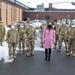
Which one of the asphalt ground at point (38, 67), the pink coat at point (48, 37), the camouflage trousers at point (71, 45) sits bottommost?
the asphalt ground at point (38, 67)

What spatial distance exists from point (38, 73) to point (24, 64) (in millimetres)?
1898

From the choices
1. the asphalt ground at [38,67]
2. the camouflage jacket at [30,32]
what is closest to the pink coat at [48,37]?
the asphalt ground at [38,67]

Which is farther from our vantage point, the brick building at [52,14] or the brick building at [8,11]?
the brick building at [52,14]

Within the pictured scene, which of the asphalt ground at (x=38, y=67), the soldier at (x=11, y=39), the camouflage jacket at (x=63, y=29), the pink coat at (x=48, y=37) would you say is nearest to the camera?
the asphalt ground at (x=38, y=67)

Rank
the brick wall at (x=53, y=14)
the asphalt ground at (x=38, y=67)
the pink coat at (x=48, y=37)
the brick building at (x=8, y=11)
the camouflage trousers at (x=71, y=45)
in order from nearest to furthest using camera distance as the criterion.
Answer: the asphalt ground at (x=38, y=67)
the pink coat at (x=48, y=37)
the camouflage trousers at (x=71, y=45)
the brick building at (x=8, y=11)
the brick wall at (x=53, y=14)

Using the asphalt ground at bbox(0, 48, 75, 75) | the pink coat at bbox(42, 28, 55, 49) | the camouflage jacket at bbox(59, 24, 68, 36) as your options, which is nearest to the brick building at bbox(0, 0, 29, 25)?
the camouflage jacket at bbox(59, 24, 68, 36)

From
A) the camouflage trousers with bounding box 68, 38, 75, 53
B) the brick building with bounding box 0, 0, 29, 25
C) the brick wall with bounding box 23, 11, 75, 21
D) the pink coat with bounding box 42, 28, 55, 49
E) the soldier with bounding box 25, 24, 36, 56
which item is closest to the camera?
the pink coat with bounding box 42, 28, 55, 49

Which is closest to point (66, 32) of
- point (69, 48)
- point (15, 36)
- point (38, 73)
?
point (69, 48)

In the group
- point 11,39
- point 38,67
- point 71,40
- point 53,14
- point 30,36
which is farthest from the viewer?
point 53,14

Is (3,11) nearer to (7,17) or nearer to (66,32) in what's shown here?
(7,17)

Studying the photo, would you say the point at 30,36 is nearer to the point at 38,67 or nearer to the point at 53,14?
the point at 38,67

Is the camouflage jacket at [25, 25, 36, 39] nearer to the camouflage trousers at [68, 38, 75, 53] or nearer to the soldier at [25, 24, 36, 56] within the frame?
the soldier at [25, 24, 36, 56]

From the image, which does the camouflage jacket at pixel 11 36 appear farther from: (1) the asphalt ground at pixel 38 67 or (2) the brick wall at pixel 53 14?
(2) the brick wall at pixel 53 14

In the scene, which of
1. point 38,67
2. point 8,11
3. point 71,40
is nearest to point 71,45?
point 71,40
